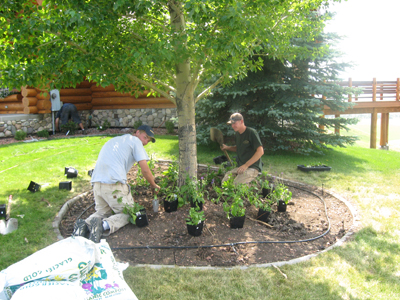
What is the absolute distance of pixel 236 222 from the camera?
3.95 m

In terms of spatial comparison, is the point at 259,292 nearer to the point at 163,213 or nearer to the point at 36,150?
the point at 163,213

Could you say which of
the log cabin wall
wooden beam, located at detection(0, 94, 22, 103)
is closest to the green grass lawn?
the log cabin wall

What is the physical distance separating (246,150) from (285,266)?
7.51 ft

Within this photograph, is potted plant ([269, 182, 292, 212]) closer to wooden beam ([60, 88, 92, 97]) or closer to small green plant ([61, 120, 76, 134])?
small green plant ([61, 120, 76, 134])

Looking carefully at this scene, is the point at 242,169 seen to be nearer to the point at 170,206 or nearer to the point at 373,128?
the point at 170,206

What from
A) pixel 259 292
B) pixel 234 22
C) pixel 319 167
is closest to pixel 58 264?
pixel 259 292

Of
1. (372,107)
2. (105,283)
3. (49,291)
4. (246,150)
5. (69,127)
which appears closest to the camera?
(49,291)

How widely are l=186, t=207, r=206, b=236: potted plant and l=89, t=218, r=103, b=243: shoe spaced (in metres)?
1.03

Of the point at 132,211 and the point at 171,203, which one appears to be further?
the point at 171,203

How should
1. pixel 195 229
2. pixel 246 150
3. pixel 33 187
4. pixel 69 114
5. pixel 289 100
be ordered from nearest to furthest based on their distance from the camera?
pixel 195 229 < pixel 246 150 < pixel 33 187 < pixel 289 100 < pixel 69 114

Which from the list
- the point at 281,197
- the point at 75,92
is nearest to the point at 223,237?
the point at 281,197

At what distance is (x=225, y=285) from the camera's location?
280 centimetres

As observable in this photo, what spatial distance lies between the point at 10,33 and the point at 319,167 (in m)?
6.03

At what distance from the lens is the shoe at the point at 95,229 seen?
3.57 m
